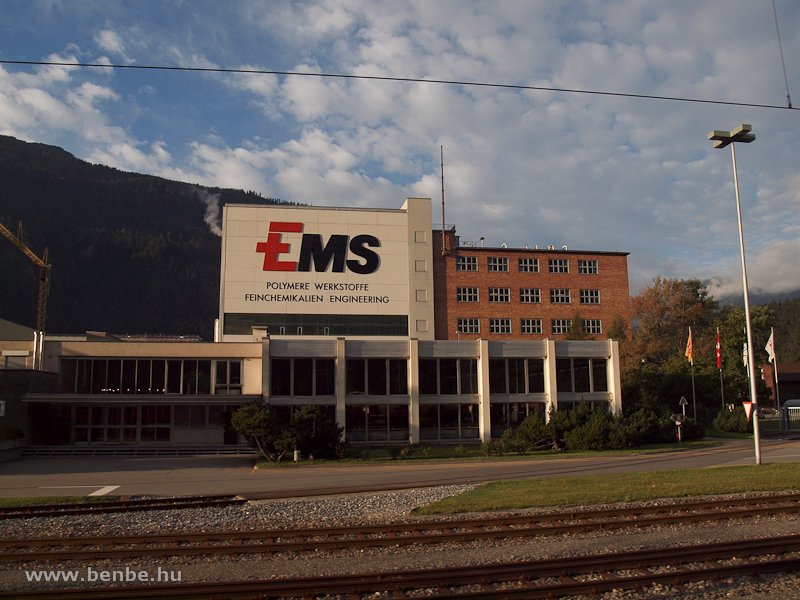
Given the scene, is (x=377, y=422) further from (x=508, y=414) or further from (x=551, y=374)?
(x=551, y=374)

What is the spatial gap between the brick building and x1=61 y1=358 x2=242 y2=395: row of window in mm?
22540

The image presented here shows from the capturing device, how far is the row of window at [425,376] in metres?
38.9

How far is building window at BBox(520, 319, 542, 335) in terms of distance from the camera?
5766 cm

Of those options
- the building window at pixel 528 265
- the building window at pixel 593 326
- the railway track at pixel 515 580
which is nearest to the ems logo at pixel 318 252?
the building window at pixel 528 265

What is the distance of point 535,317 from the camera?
5800 cm

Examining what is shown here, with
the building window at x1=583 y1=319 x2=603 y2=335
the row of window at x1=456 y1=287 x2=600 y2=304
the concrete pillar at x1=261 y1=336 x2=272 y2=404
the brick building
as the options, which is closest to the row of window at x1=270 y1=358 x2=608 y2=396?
the concrete pillar at x1=261 y1=336 x2=272 y2=404

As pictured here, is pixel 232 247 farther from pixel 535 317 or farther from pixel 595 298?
pixel 595 298

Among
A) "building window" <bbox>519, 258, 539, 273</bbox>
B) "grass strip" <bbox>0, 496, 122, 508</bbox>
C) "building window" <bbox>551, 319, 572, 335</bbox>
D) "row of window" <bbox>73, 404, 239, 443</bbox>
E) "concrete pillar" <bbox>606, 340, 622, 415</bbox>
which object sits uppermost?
"building window" <bbox>519, 258, 539, 273</bbox>

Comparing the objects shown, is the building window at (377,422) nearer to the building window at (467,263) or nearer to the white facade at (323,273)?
the white facade at (323,273)

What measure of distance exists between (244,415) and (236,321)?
21966mm

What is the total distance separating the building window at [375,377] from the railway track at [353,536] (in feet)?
84.5

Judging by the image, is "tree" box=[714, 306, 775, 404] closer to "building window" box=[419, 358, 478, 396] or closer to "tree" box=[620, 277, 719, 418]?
"tree" box=[620, 277, 719, 418]

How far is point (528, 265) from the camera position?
58812 mm

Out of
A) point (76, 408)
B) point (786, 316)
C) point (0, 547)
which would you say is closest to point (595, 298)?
point (76, 408)
